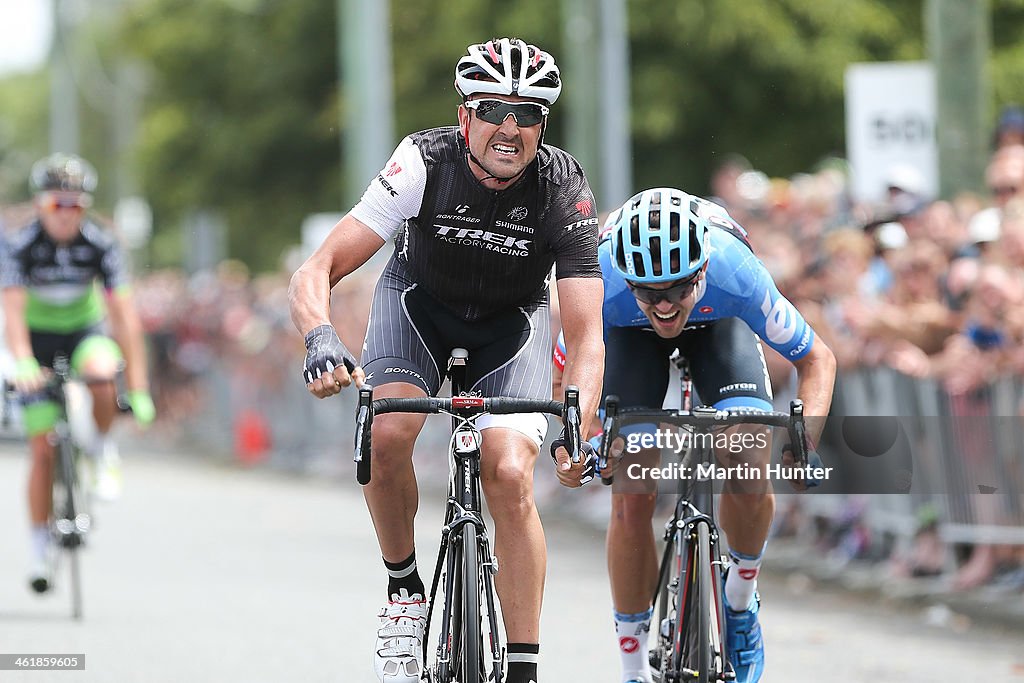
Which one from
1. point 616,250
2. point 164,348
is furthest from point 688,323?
point 164,348

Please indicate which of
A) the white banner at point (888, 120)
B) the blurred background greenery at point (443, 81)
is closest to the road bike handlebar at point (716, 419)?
the white banner at point (888, 120)

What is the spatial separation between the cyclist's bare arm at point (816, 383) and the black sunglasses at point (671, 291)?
0.63m

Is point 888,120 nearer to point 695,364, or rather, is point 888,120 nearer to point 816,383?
point 695,364

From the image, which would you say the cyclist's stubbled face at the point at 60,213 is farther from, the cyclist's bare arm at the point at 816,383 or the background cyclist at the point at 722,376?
the cyclist's bare arm at the point at 816,383

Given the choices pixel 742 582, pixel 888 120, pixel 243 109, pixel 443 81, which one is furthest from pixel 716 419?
pixel 243 109

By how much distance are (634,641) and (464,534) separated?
4.61ft

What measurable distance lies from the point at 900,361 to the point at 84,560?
18.1 feet

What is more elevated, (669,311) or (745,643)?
(669,311)

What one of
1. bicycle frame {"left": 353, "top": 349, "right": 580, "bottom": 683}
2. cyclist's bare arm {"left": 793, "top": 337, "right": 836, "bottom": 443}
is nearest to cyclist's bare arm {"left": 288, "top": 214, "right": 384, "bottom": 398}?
bicycle frame {"left": 353, "top": 349, "right": 580, "bottom": 683}

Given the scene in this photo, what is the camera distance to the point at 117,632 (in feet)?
31.5

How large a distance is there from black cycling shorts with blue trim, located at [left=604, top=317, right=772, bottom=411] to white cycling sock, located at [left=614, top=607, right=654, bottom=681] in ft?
2.57

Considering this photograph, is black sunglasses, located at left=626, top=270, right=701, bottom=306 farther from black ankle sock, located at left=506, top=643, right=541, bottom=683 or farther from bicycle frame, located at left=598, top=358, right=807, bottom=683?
black ankle sock, located at left=506, top=643, right=541, bottom=683

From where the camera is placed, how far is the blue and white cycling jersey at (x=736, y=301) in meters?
6.91

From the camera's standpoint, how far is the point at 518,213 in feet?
20.8
